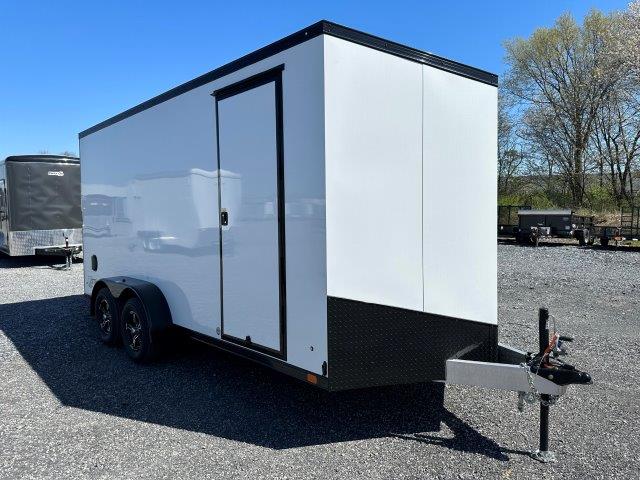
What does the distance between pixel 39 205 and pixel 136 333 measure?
33.0 ft

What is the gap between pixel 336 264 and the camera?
3.46 m

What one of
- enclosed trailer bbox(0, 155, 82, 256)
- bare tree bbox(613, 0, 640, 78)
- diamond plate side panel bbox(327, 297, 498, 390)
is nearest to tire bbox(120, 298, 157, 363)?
diamond plate side panel bbox(327, 297, 498, 390)

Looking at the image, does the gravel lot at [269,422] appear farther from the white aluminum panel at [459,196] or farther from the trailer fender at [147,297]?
the white aluminum panel at [459,196]

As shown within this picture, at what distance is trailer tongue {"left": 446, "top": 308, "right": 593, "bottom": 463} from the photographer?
11.0 ft

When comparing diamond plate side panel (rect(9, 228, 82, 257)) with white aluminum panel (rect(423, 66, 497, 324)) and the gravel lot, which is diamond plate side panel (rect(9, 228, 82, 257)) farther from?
white aluminum panel (rect(423, 66, 497, 324))

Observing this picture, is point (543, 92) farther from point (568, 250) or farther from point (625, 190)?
point (568, 250)

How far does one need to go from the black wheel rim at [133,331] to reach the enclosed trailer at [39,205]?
31.6 feet

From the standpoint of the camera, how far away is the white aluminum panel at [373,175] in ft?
11.3

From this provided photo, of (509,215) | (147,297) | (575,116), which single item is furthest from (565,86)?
(147,297)

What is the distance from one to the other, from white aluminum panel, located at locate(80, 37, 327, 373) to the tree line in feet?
88.4

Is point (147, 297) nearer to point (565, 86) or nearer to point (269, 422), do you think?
point (269, 422)

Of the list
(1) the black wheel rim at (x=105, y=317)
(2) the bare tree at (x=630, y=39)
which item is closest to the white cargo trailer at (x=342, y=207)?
(1) the black wheel rim at (x=105, y=317)

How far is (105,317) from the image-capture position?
643 cm

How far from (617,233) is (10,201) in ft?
65.7
